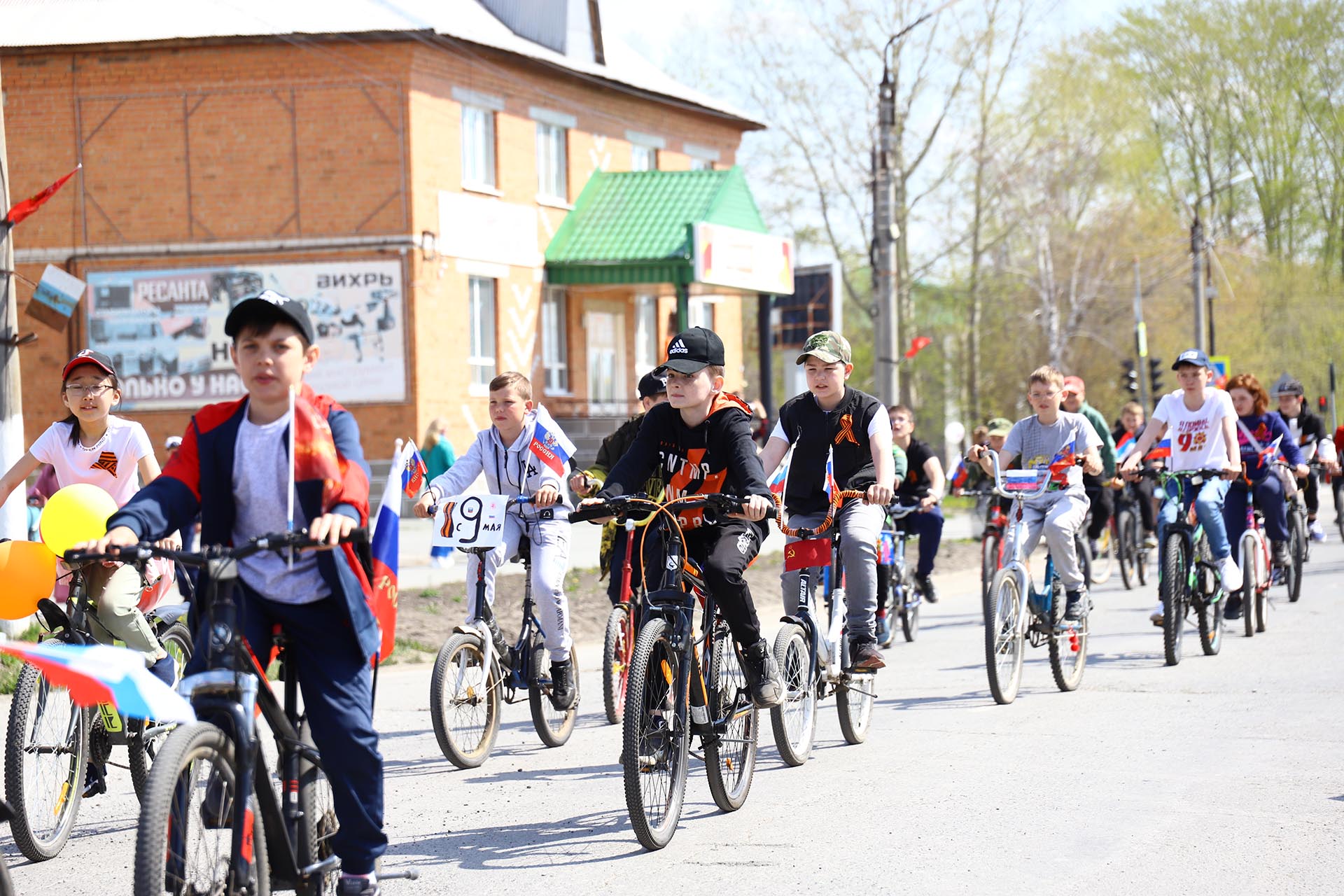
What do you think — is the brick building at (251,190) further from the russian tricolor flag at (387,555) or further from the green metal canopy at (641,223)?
the russian tricolor flag at (387,555)

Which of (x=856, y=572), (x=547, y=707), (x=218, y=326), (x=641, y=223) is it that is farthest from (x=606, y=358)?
(x=856, y=572)

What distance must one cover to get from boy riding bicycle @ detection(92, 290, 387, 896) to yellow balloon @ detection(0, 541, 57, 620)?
1831 mm

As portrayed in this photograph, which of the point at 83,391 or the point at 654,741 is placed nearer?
the point at 654,741

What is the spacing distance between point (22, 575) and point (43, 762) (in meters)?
0.83

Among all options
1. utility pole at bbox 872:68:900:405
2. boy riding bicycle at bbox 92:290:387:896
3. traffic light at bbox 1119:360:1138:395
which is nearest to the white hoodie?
boy riding bicycle at bbox 92:290:387:896

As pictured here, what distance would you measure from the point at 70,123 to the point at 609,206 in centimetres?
942

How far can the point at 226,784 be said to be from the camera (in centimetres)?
408

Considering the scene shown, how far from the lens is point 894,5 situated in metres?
38.6

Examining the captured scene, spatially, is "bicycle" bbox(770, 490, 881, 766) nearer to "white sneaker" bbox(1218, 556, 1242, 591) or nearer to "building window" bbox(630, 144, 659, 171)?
"white sneaker" bbox(1218, 556, 1242, 591)

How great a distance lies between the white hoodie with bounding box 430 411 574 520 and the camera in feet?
27.3

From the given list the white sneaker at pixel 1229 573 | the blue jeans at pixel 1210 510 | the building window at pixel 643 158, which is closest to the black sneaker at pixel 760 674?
the blue jeans at pixel 1210 510

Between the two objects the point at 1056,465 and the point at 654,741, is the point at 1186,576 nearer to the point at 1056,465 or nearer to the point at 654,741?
the point at 1056,465

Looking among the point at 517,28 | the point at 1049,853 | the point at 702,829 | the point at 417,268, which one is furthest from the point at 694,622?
the point at 517,28

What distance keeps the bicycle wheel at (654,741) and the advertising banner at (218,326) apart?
20.0 meters
